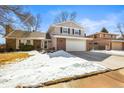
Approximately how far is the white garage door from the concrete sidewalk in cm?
256

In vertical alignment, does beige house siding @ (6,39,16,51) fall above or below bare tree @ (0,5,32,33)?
below

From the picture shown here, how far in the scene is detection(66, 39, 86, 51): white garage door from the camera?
6129 mm

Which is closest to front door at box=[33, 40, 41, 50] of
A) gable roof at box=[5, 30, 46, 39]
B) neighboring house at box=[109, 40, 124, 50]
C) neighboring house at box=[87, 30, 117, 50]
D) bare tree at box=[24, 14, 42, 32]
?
gable roof at box=[5, 30, 46, 39]

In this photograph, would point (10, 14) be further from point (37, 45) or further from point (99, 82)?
point (99, 82)

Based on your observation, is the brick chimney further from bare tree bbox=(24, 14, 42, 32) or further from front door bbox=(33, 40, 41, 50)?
front door bbox=(33, 40, 41, 50)

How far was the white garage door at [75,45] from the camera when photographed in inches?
241

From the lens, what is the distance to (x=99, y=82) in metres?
3.30

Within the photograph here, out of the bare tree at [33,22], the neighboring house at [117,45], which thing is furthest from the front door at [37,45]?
the neighboring house at [117,45]

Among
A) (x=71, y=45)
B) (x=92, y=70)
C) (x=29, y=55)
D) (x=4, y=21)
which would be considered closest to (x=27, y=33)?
(x=29, y=55)

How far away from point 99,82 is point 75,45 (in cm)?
301

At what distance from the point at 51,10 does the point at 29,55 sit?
173 centimetres
